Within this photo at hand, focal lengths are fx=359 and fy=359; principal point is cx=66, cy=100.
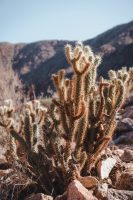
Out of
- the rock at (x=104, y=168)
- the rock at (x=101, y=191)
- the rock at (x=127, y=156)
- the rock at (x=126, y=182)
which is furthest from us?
the rock at (x=127, y=156)

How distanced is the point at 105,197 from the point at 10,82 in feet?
32.5

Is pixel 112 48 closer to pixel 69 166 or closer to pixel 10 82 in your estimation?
pixel 10 82

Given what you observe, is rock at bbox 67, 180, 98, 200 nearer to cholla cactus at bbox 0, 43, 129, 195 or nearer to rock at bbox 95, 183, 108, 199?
rock at bbox 95, 183, 108, 199

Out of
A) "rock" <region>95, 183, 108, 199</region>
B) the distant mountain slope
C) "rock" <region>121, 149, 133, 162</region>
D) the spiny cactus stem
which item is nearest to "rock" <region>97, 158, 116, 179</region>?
"rock" <region>95, 183, 108, 199</region>

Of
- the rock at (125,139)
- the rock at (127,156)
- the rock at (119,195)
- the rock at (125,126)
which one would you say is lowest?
the rock at (125,139)

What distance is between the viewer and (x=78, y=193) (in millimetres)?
3252

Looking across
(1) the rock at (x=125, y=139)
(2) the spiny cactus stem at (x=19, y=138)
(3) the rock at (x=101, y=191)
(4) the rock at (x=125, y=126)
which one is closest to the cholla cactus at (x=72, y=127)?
(2) the spiny cactus stem at (x=19, y=138)

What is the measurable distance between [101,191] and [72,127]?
2.21 feet

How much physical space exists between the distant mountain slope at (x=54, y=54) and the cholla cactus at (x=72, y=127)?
2695 centimetres

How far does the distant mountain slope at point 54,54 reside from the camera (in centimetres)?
3444

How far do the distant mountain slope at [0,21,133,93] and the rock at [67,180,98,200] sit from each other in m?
27.6

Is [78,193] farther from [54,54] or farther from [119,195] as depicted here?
[54,54]

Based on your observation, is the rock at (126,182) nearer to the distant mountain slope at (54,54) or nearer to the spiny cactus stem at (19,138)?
the spiny cactus stem at (19,138)

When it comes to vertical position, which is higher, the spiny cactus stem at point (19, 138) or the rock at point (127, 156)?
the spiny cactus stem at point (19, 138)
